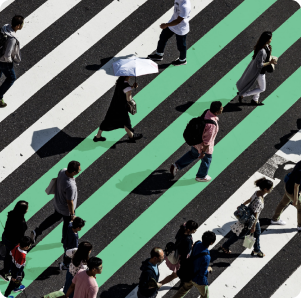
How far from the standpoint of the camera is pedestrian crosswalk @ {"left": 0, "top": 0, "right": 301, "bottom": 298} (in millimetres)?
9953

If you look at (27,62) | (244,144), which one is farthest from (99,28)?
(244,144)

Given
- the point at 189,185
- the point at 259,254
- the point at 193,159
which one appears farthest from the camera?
the point at 189,185

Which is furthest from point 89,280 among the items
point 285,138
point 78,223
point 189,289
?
point 285,138

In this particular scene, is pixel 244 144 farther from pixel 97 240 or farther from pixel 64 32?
pixel 64 32

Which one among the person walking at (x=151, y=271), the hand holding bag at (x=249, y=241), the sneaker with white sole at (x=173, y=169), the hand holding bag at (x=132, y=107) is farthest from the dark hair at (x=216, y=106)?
the person walking at (x=151, y=271)

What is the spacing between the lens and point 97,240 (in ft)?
32.9

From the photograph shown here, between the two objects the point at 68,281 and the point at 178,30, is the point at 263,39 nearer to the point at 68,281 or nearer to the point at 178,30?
the point at 178,30

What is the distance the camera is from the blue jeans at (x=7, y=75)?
1078cm

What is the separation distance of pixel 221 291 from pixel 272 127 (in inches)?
140

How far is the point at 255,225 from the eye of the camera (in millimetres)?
9484

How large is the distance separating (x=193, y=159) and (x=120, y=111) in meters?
1.57

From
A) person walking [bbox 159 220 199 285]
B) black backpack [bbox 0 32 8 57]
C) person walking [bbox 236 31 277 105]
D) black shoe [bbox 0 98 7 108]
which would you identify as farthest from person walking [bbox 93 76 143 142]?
person walking [bbox 159 220 199 285]

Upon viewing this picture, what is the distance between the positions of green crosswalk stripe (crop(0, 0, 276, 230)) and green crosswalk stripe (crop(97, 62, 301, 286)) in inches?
39.6

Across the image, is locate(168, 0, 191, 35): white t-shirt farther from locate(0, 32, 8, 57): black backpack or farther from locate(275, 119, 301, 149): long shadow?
locate(0, 32, 8, 57): black backpack
